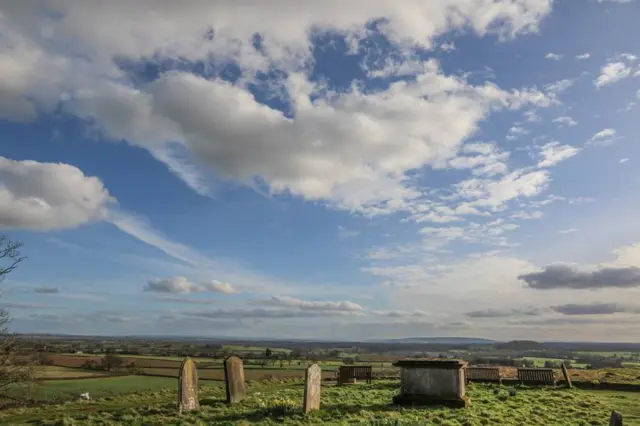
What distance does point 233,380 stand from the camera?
24.1m

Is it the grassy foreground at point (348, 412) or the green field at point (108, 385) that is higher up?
the grassy foreground at point (348, 412)

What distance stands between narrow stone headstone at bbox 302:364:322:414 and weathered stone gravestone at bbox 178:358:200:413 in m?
4.59

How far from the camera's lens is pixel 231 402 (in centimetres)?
2373

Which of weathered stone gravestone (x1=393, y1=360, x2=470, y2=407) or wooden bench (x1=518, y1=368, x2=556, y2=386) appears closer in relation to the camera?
weathered stone gravestone (x1=393, y1=360, x2=470, y2=407)

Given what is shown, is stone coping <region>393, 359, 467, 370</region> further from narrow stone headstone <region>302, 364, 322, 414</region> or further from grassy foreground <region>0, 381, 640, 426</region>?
narrow stone headstone <region>302, 364, 322, 414</region>

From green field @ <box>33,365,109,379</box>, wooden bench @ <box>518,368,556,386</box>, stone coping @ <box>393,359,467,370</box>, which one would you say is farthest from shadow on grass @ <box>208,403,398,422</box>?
green field @ <box>33,365,109,379</box>

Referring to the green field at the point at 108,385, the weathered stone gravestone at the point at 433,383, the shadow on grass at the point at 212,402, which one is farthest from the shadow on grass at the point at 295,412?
the green field at the point at 108,385

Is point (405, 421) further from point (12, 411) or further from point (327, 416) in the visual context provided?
point (12, 411)

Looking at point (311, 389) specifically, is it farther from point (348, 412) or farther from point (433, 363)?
point (433, 363)

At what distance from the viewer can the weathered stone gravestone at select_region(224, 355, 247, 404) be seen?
23828 mm

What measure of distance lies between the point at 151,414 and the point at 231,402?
4.25 metres

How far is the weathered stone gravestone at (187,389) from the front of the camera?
21250mm

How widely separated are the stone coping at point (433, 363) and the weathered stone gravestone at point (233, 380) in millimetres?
7525

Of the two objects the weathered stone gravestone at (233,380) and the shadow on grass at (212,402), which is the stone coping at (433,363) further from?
the shadow on grass at (212,402)
